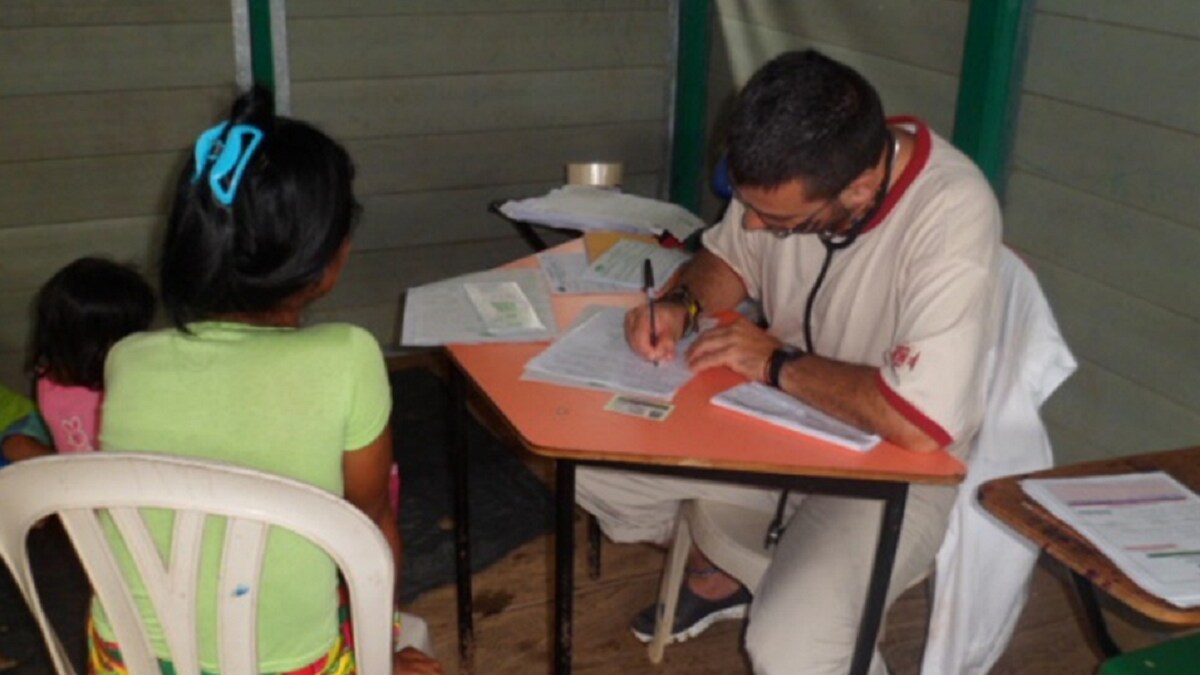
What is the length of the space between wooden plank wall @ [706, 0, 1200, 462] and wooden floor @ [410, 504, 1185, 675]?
0.42m

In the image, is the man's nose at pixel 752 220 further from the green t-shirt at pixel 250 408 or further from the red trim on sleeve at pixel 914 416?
the green t-shirt at pixel 250 408

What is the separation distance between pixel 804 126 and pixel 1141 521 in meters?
0.68

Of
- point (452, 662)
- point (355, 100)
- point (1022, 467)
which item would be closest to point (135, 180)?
point (355, 100)

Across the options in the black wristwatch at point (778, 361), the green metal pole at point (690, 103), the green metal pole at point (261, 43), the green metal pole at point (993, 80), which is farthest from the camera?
the green metal pole at point (690, 103)

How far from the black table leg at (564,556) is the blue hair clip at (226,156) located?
610mm

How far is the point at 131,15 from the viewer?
3160mm

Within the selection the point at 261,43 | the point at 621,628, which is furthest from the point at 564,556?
the point at 261,43

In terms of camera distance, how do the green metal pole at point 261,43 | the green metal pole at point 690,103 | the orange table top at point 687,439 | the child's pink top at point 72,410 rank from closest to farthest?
1. the orange table top at point 687,439
2. the child's pink top at point 72,410
3. the green metal pole at point 261,43
4. the green metal pole at point 690,103

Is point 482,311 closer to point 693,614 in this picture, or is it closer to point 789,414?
point 789,414

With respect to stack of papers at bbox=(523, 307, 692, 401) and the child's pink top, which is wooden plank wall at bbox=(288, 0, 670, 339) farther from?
stack of papers at bbox=(523, 307, 692, 401)

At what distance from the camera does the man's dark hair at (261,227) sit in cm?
127

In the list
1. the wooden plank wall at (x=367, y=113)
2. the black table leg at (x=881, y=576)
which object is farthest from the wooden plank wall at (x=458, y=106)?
the black table leg at (x=881, y=576)

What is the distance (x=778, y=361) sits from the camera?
1778 mm

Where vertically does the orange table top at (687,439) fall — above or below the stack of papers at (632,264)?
below
